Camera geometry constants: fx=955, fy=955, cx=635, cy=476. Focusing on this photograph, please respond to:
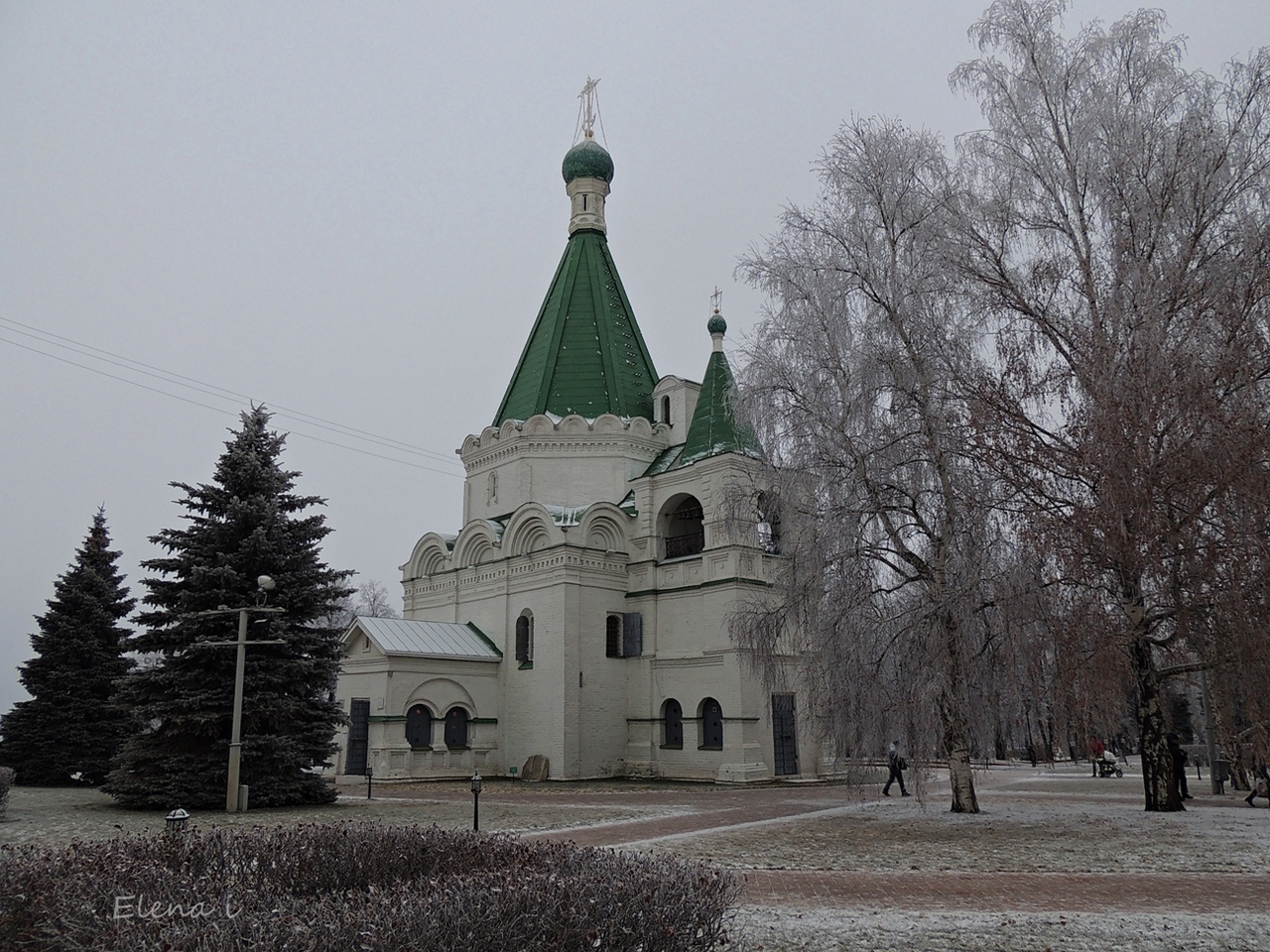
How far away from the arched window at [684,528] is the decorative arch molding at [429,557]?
307 inches

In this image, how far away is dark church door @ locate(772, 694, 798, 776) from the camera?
25750 mm

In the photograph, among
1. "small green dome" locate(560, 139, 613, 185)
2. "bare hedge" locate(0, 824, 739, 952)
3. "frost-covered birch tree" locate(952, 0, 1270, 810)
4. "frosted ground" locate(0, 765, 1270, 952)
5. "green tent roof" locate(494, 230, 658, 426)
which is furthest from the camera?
"small green dome" locate(560, 139, 613, 185)

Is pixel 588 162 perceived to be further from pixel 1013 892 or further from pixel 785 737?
pixel 1013 892

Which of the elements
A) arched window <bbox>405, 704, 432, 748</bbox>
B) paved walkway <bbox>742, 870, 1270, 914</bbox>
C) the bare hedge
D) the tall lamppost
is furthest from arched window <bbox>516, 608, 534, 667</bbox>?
the bare hedge

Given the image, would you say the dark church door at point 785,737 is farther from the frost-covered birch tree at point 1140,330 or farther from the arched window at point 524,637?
the frost-covered birch tree at point 1140,330

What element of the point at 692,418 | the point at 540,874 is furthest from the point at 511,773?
the point at 540,874

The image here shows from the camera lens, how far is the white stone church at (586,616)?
26.0m

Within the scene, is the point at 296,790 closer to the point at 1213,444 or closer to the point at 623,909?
the point at 623,909

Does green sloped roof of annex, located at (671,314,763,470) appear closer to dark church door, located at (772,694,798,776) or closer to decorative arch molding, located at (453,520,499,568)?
decorative arch molding, located at (453,520,499,568)

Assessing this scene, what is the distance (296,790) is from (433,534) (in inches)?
600

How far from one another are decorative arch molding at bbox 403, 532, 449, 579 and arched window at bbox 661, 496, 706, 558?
780 cm

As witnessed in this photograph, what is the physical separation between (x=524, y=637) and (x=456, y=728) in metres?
3.23

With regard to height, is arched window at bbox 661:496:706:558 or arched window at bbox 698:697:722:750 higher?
arched window at bbox 661:496:706:558

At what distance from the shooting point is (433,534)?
107 ft
